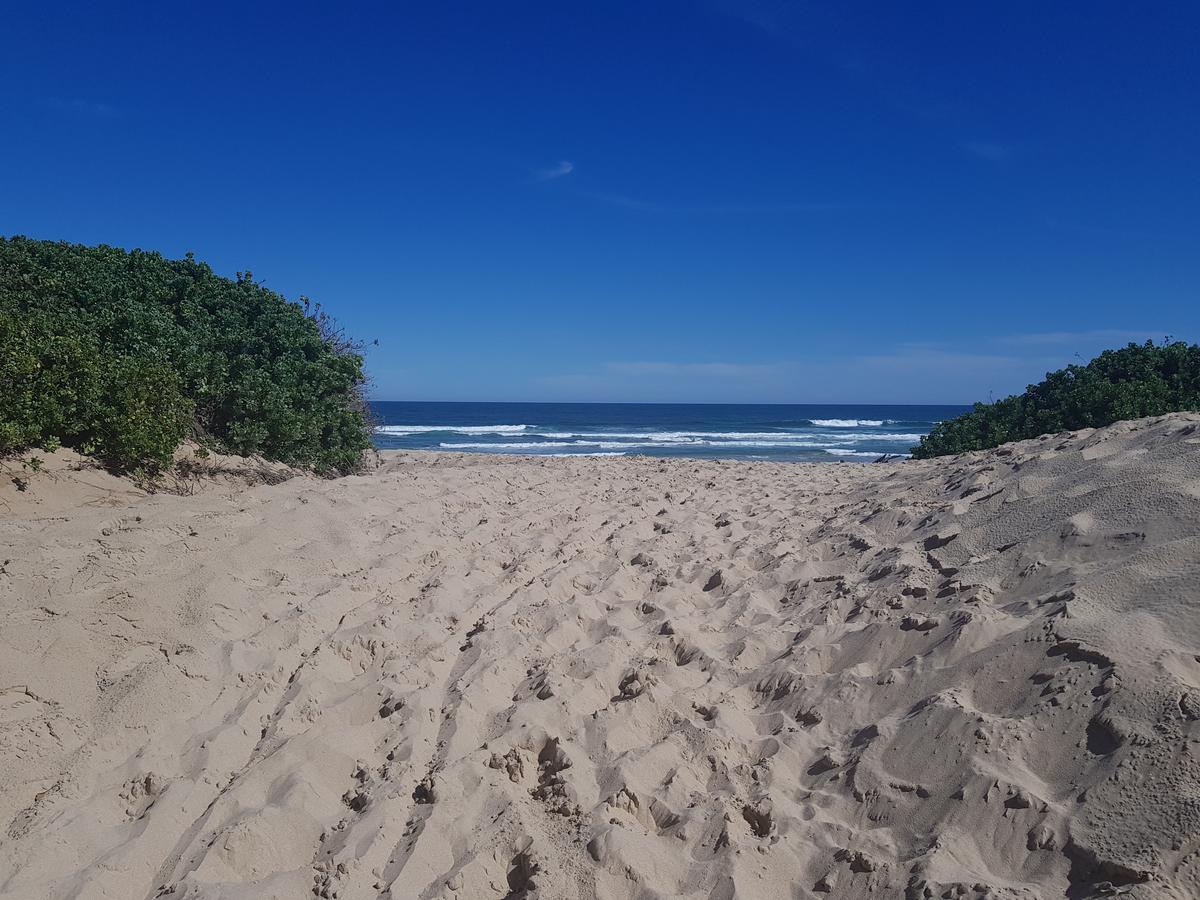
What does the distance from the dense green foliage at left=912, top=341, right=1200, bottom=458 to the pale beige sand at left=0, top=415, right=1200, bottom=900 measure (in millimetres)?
5118

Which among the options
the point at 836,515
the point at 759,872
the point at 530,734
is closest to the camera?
the point at 759,872

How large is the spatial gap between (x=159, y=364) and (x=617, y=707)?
6343mm

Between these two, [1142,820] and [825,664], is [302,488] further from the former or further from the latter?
[1142,820]

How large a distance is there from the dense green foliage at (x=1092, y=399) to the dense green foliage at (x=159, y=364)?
9.32m

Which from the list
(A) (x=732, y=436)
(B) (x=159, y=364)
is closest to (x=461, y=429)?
(A) (x=732, y=436)

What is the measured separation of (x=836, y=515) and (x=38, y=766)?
599cm

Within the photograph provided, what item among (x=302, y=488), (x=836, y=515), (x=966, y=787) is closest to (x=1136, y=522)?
(x=966, y=787)

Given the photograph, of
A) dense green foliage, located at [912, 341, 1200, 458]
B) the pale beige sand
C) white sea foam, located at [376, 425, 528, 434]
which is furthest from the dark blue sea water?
the pale beige sand

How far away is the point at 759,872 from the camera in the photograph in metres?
2.52

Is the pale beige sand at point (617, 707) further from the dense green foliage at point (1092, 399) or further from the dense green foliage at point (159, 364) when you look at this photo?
the dense green foliage at point (1092, 399)

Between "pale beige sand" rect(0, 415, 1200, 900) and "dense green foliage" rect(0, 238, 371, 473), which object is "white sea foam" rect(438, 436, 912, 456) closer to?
"dense green foliage" rect(0, 238, 371, 473)

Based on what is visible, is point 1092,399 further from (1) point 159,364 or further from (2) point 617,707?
(1) point 159,364

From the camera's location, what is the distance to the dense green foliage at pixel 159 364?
6.18 meters

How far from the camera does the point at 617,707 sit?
3.55 m
